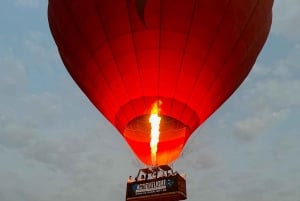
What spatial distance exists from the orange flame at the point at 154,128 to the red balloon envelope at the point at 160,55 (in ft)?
0.40

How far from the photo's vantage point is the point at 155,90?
1334cm

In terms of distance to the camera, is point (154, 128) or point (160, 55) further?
point (154, 128)

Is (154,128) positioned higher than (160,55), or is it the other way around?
(160,55)

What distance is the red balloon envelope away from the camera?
1242cm

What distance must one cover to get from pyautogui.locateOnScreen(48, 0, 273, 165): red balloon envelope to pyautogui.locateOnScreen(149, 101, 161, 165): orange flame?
123 millimetres

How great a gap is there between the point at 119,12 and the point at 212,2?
2.46m

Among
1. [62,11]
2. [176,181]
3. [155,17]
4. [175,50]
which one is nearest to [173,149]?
[176,181]

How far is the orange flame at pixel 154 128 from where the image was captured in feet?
44.3

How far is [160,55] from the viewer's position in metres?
12.9

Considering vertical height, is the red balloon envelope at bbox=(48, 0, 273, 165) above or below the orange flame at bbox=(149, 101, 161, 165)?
above

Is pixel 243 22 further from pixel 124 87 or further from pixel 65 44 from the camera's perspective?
pixel 65 44

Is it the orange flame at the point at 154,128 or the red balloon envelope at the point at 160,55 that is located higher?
the red balloon envelope at the point at 160,55

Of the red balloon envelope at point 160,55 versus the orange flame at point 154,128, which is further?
the orange flame at point 154,128

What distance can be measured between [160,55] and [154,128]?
233 cm
